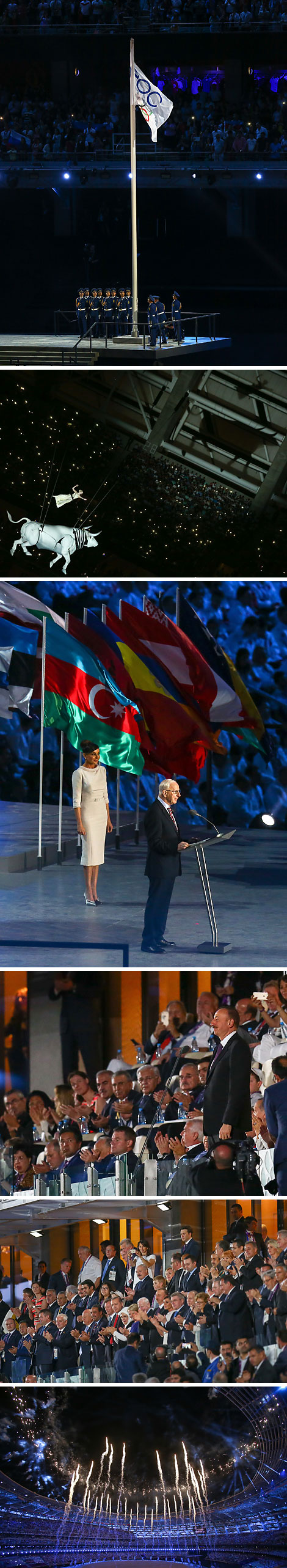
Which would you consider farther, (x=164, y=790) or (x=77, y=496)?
(x=77, y=496)

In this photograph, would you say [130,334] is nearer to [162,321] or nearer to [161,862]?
[162,321]

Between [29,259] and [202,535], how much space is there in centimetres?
908

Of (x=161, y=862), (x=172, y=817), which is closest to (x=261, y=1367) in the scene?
(x=161, y=862)

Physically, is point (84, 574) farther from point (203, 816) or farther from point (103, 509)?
point (203, 816)

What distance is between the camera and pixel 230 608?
52.9 feet

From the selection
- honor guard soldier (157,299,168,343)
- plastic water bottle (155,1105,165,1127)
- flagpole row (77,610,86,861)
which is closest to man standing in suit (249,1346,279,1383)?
plastic water bottle (155,1105,165,1127)

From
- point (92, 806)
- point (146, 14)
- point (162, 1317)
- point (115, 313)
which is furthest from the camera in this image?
point (146, 14)

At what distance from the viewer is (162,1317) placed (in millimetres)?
12797

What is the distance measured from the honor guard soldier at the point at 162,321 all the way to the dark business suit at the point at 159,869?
5858 millimetres

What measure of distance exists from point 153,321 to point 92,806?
20.6 ft

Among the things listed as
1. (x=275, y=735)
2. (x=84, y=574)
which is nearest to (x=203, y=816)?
(x=275, y=735)

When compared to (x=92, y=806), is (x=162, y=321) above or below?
above

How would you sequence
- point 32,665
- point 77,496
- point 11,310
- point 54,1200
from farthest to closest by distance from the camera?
point 11,310, point 77,496, point 32,665, point 54,1200

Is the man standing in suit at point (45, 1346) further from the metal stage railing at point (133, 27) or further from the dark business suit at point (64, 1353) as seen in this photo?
the metal stage railing at point (133, 27)
